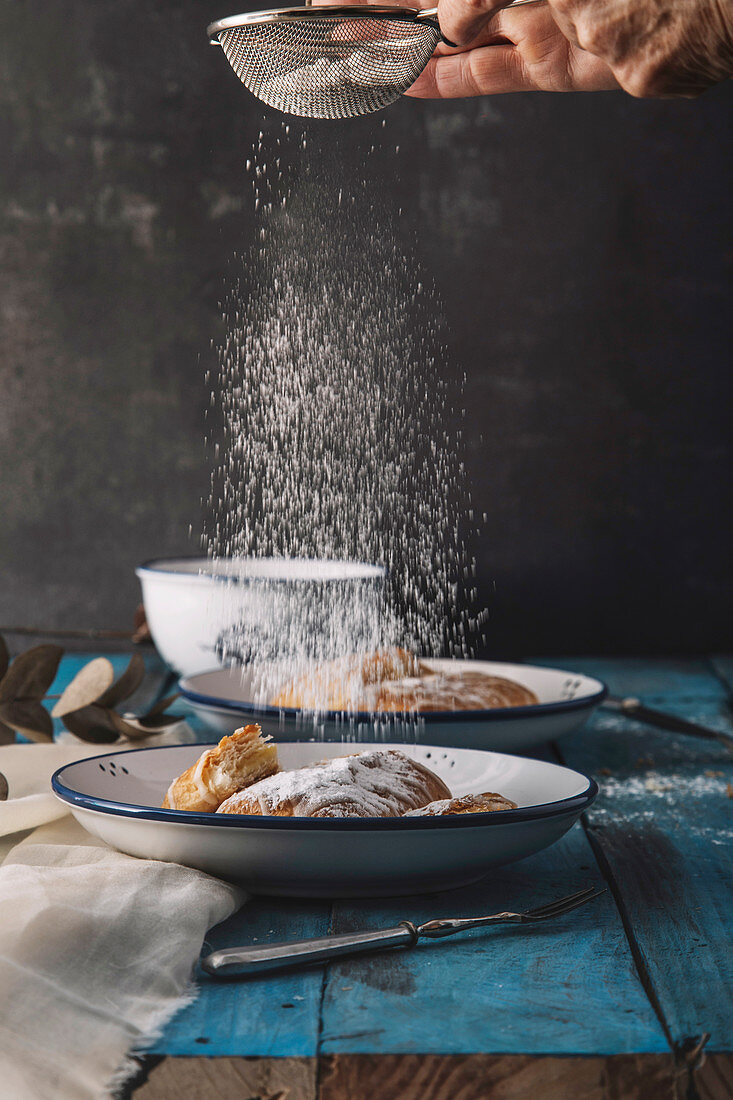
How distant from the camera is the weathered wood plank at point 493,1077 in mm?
429

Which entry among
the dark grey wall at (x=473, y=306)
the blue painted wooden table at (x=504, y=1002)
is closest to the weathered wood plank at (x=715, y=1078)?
the blue painted wooden table at (x=504, y=1002)

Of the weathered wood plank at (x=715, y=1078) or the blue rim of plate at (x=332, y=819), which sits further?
the blue rim of plate at (x=332, y=819)

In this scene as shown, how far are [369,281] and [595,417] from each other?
1.75 ft

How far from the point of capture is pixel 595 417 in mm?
1812

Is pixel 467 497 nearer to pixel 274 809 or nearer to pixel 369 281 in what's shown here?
pixel 369 281

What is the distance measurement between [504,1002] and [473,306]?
1.45 metres

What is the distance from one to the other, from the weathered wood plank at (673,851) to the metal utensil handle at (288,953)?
14 cm

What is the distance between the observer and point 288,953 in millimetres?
512

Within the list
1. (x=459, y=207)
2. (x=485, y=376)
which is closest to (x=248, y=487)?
(x=485, y=376)

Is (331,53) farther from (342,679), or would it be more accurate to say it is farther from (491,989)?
(491,989)

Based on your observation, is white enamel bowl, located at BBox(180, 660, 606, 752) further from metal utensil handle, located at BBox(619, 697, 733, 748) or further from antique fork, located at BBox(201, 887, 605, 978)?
antique fork, located at BBox(201, 887, 605, 978)

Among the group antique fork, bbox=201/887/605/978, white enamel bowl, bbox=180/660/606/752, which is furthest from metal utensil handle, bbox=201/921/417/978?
white enamel bowl, bbox=180/660/606/752

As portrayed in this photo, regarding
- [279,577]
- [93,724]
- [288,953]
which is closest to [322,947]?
[288,953]

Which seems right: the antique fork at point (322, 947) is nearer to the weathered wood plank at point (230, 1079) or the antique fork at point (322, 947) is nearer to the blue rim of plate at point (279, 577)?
the weathered wood plank at point (230, 1079)
